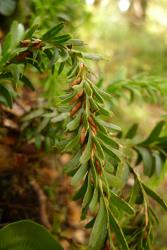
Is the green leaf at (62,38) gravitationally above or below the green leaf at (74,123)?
above

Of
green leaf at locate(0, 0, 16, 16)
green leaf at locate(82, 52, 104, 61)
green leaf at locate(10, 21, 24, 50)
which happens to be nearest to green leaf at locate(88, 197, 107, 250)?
green leaf at locate(82, 52, 104, 61)

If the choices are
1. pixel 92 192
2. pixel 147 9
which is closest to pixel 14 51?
pixel 92 192

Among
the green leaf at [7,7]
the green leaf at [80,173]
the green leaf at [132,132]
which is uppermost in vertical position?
the green leaf at [7,7]

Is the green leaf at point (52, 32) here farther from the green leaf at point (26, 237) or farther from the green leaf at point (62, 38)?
the green leaf at point (26, 237)

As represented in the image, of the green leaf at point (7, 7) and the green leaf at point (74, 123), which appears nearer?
the green leaf at point (74, 123)

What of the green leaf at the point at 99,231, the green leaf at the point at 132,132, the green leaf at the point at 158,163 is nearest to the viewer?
the green leaf at the point at 99,231

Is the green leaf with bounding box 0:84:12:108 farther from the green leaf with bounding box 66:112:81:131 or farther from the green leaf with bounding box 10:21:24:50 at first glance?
the green leaf with bounding box 66:112:81:131

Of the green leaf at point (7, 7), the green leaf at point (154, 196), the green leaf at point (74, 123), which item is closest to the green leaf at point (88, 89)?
the green leaf at point (74, 123)
